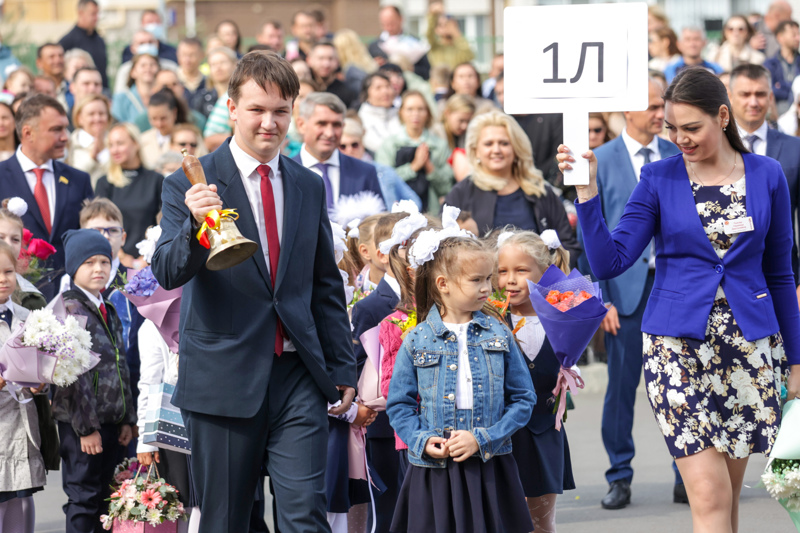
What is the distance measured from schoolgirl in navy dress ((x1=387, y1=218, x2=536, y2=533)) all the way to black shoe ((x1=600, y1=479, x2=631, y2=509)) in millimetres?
2440

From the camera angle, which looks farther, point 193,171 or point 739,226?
point 739,226

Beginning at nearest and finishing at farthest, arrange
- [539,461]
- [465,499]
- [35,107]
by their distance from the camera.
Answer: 1. [465,499]
2. [539,461]
3. [35,107]

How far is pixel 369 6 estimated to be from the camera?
3197 centimetres

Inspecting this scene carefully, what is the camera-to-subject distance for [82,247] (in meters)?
6.59

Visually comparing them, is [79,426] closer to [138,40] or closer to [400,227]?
[400,227]

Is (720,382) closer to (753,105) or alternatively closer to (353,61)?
(753,105)

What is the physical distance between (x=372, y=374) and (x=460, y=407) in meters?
0.85

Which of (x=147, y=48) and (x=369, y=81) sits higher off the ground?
(x=147, y=48)

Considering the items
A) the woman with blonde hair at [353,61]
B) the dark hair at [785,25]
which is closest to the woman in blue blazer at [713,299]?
the woman with blonde hair at [353,61]

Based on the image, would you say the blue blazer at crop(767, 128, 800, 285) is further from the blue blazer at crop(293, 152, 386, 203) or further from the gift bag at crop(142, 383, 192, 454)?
the gift bag at crop(142, 383, 192, 454)

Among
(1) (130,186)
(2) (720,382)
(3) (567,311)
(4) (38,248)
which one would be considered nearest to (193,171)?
(3) (567,311)

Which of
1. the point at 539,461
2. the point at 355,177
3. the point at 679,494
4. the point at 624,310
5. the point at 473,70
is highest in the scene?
the point at 473,70

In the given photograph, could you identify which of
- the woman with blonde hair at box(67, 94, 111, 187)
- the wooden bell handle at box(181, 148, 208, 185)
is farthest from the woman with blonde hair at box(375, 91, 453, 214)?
the wooden bell handle at box(181, 148, 208, 185)

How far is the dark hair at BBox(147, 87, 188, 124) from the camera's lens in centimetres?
1062
